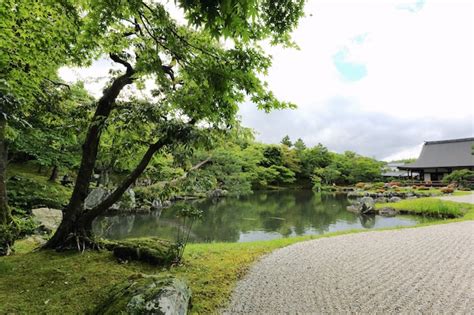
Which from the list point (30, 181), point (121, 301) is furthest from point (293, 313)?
point (30, 181)

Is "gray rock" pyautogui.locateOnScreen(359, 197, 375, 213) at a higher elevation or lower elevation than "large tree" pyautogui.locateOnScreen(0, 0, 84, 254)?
lower

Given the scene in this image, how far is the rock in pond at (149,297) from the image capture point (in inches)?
98.0

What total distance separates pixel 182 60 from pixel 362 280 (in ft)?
12.4

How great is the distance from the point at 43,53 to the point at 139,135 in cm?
178

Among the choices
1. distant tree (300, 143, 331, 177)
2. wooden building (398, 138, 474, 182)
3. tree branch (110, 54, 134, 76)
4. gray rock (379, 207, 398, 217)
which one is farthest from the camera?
distant tree (300, 143, 331, 177)

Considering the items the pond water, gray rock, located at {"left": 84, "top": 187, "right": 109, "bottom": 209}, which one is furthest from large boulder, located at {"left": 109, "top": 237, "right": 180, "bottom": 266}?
gray rock, located at {"left": 84, "top": 187, "right": 109, "bottom": 209}

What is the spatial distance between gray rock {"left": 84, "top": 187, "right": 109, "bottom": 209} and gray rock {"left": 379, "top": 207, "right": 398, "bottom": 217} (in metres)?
12.6

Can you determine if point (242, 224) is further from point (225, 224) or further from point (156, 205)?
point (156, 205)

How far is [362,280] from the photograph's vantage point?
12.9 feet

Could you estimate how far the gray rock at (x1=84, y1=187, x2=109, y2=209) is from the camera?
10742 millimetres

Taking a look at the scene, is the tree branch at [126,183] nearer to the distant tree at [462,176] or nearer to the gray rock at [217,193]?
the gray rock at [217,193]

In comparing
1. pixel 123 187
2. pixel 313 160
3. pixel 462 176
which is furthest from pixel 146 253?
pixel 313 160

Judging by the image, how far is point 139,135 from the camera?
15.0 feet

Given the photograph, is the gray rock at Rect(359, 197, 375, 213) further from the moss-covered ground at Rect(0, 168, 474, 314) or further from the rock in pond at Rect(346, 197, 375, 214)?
the moss-covered ground at Rect(0, 168, 474, 314)
